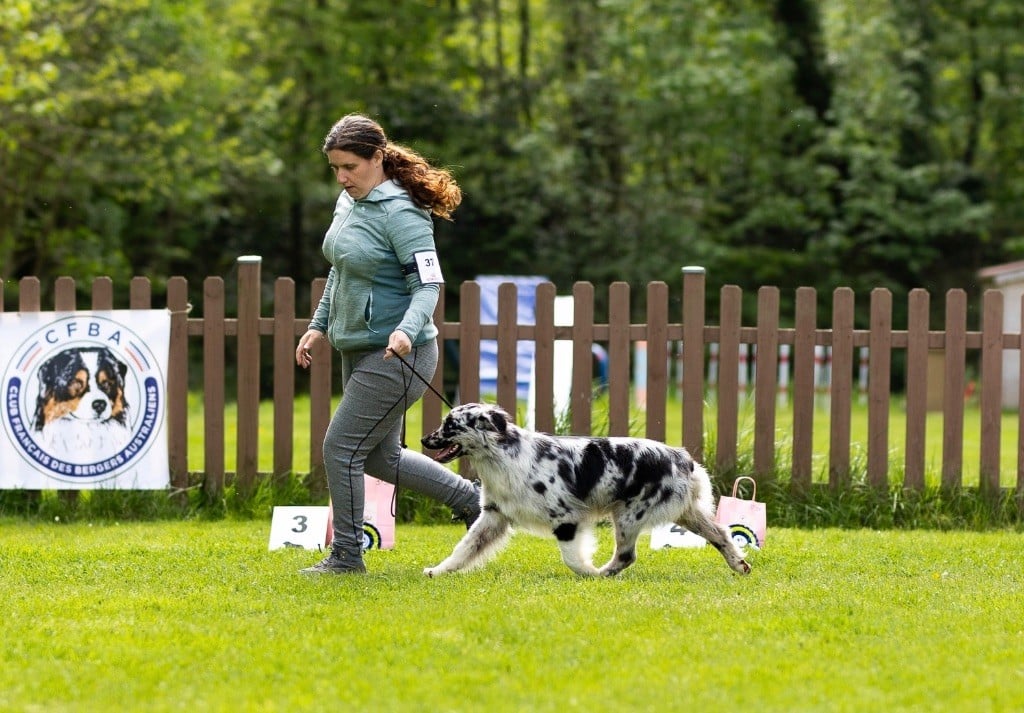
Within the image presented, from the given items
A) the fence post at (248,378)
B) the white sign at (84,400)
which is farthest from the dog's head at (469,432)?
the white sign at (84,400)

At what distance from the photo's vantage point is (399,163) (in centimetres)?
571

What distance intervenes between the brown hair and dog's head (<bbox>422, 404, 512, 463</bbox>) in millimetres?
904

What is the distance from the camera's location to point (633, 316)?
23.5 m

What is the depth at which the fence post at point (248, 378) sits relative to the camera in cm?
789

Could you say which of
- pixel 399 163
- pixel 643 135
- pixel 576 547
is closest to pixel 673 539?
pixel 576 547

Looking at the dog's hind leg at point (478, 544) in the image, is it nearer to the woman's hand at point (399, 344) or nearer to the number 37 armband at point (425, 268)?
the woman's hand at point (399, 344)

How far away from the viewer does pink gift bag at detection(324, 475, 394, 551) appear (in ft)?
21.6

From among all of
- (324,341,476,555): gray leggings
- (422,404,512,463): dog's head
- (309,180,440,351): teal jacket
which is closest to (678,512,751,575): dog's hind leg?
(422,404,512,463): dog's head

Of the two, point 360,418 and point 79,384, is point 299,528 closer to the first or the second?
point 360,418

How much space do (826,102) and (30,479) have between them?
20467 millimetres

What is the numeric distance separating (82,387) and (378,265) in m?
3.04

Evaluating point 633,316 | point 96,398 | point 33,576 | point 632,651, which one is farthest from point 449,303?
point 632,651

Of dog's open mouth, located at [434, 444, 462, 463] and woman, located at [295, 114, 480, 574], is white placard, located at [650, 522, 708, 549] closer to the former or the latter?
dog's open mouth, located at [434, 444, 462, 463]

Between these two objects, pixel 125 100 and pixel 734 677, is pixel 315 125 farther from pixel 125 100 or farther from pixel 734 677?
pixel 734 677
